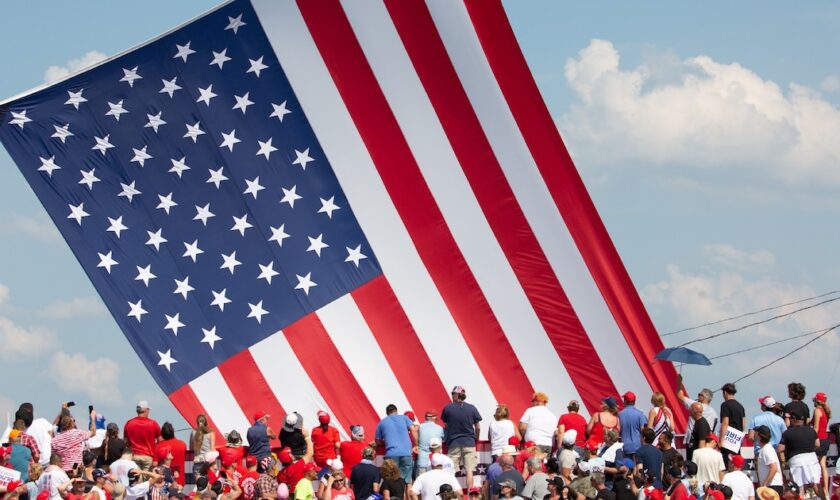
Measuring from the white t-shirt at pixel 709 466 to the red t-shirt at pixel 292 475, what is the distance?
5.05 m

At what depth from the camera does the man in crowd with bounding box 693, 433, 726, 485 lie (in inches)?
758

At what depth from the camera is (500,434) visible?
21266mm

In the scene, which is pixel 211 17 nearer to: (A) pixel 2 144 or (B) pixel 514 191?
(A) pixel 2 144

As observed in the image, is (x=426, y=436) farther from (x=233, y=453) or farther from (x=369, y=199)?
(x=369, y=199)

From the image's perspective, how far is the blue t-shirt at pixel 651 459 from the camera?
19.2 metres

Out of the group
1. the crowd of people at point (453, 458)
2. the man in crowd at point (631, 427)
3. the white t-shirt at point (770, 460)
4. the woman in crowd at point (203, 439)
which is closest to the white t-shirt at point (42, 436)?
the crowd of people at point (453, 458)

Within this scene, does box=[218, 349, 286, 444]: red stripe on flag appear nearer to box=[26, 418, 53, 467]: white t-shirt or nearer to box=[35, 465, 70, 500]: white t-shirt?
box=[26, 418, 53, 467]: white t-shirt

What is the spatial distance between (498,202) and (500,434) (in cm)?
464

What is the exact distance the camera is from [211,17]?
82.0 ft

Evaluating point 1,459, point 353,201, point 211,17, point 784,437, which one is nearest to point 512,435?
point 784,437

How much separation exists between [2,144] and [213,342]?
4.62 meters

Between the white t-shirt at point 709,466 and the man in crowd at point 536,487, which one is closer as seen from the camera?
the man in crowd at point 536,487

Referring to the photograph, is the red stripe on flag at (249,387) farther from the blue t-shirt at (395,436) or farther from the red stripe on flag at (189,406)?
the blue t-shirt at (395,436)

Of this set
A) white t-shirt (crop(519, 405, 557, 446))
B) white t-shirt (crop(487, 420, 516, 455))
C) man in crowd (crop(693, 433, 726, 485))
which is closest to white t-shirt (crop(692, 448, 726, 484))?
man in crowd (crop(693, 433, 726, 485))
